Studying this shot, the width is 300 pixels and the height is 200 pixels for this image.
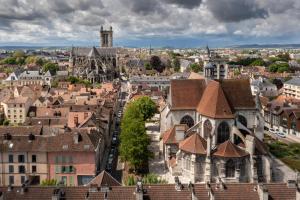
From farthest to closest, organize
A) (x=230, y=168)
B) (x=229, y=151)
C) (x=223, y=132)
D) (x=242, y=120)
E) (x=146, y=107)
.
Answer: (x=146, y=107)
(x=242, y=120)
(x=223, y=132)
(x=230, y=168)
(x=229, y=151)

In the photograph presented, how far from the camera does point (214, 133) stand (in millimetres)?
63031

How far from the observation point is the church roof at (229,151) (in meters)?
57.2

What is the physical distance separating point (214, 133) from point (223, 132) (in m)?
1.68

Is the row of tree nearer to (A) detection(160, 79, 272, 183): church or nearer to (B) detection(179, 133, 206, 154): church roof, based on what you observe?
(A) detection(160, 79, 272, 183): church

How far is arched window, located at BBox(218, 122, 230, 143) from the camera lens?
6341 cm

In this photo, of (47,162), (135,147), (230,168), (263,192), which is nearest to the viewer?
(263,192)

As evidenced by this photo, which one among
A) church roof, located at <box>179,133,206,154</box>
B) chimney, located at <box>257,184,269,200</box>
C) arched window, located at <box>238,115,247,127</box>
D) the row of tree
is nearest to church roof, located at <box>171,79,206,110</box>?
the row of tree

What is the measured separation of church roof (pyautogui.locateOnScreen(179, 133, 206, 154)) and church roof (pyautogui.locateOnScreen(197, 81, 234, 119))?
4944mm

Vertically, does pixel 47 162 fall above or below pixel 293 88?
below

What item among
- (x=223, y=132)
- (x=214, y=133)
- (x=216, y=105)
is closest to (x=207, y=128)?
(x=214, y=133)

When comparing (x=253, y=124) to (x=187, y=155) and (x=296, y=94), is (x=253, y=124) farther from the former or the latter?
(x=296, y=94)

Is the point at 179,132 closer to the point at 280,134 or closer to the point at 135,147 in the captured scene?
the point at 135,147

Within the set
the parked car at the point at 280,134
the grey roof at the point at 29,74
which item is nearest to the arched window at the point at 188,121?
the parked car at the point at 280,134

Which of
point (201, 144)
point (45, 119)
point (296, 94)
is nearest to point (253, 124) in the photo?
point (201, 144)
